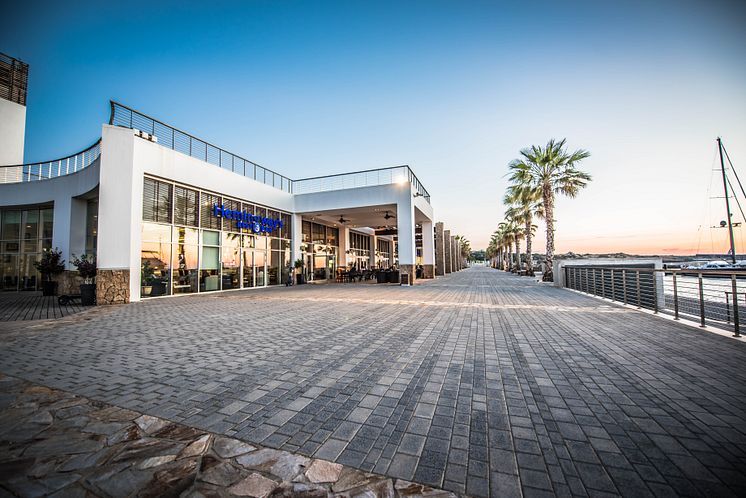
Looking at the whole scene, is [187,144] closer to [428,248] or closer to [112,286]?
[112,286]

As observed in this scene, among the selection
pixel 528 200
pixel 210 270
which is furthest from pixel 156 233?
pixel 528 200

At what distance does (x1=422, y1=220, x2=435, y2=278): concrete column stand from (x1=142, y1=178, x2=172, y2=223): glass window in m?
18.1

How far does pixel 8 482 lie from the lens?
5.30 ft

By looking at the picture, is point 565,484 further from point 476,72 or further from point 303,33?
point 303,33

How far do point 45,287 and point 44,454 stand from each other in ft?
59.9

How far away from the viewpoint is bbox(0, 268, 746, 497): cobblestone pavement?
172 cm

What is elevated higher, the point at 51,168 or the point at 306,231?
the point at 51,168

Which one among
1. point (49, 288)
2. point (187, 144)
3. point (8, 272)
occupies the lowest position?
point (49, 288)

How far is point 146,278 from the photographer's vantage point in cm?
1157

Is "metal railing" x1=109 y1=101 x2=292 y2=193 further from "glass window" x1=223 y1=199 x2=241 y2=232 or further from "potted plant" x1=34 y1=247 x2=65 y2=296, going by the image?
"potted plant" x1=34 y1=247 x2=65 y2=296

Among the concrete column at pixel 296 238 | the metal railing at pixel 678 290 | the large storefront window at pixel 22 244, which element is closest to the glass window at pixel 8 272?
the large storefront window at pixel 22 244

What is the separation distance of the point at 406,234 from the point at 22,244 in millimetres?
23344

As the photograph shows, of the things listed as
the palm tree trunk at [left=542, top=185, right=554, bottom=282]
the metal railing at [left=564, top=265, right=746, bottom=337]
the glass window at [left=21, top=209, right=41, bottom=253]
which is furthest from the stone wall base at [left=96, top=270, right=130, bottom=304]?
the palm tree trunk at [left=542, top=185, right=554, bottom=282]

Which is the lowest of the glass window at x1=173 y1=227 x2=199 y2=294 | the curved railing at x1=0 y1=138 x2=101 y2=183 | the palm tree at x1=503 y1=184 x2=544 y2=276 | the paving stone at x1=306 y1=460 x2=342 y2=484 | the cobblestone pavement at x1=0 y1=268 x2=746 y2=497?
the cobblestone pavement at x1=0 y1=268 x2=746 y2=497
